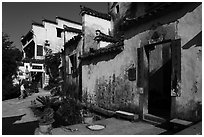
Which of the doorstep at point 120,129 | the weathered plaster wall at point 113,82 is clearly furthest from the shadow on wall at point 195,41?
the doorstep at point 120,129

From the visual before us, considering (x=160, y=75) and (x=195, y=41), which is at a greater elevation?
(x=195, y=41)

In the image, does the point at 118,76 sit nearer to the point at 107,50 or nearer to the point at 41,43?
the point at 107,50

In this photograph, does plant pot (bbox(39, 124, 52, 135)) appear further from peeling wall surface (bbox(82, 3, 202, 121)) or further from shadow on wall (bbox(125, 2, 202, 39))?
shadow on wall (bbox(125, 2, 202, 39))

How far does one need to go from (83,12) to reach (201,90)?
7702mm

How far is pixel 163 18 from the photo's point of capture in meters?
5.27

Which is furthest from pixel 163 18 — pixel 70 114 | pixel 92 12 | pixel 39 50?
pixel 39 50

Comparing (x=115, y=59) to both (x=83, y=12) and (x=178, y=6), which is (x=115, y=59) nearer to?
(x=178, y=6)

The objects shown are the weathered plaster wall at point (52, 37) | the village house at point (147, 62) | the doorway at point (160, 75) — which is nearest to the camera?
the village house at point (147, 62)

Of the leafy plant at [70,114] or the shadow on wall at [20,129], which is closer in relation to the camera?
the shadow on wall at [20,129]

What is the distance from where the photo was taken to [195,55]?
434 cm

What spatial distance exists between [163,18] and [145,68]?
5.74 ft

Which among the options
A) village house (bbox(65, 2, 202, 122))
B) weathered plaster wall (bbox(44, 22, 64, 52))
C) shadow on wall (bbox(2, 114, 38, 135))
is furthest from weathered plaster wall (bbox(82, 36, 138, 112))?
weathered plaster wall (bbox(44, 22, 64, 52))

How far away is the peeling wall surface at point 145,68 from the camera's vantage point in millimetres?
4367

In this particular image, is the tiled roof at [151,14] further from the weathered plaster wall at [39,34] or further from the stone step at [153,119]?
the weathered plaster wall at [39,34]
